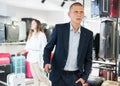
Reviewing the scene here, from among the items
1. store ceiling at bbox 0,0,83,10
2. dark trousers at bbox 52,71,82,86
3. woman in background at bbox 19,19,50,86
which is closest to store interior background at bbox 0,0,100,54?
store ceiling at bbox 0,0,83,10

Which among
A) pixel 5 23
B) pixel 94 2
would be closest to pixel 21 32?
pixel 5 23

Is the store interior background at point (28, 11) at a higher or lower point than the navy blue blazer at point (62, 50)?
higher

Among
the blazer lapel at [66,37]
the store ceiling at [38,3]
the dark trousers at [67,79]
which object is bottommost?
the dark trousers at [67,79]

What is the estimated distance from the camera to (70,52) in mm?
2156

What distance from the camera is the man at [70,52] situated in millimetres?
2127

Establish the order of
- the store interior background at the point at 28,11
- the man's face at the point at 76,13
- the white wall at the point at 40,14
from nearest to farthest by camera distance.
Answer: the man's face at the point at 76,13 → the store interior background at the point at 28,11 → the white wall at the point at 40,14

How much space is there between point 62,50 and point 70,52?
0.29ft

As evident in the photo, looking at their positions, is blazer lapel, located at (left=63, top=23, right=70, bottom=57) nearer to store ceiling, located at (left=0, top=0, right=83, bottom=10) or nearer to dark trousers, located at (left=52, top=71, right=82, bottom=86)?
dark trousers, located at (left=52, top=71, right=82, bottom=86)

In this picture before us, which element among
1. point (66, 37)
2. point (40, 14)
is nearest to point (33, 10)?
point (40, 14)

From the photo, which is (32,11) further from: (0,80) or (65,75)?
(65,75)

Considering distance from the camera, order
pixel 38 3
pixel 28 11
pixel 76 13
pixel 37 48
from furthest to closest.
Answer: pixel 28 11
pixel 38 3
pixel 37 48
pixel 76 13

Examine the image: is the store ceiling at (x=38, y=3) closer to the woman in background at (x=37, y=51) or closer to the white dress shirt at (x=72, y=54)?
the woman in background at (x=37, y=51)

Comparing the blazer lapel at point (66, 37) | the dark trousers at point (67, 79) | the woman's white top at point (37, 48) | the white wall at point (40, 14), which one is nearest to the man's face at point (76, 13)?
the blazer lapel at point (66, 37)

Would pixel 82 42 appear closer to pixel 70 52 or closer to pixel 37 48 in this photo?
pixel 70 52
